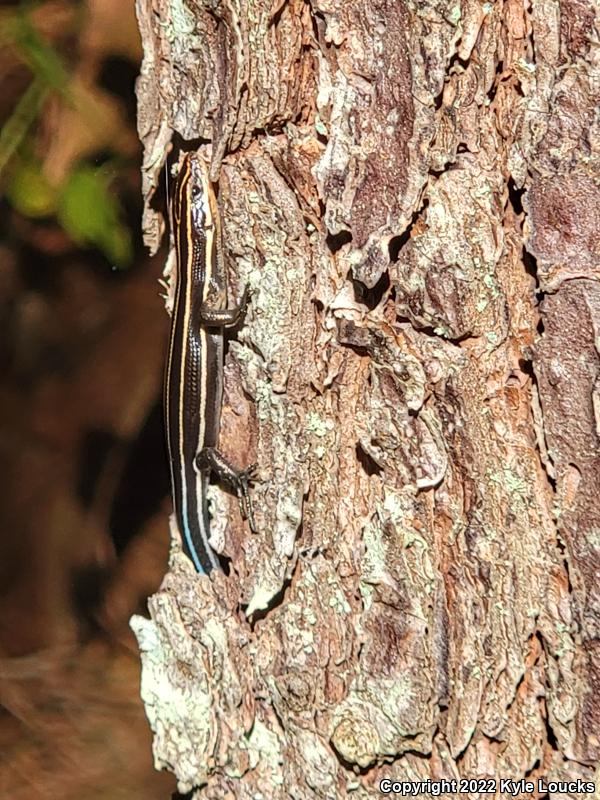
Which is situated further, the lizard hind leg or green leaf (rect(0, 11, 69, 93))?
green leaf (rect(0, 11, 69, 93))

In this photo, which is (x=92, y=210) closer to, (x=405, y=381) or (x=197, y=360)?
(x=197, y=360)

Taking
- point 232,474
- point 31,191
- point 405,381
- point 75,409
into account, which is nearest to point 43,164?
point 31,191

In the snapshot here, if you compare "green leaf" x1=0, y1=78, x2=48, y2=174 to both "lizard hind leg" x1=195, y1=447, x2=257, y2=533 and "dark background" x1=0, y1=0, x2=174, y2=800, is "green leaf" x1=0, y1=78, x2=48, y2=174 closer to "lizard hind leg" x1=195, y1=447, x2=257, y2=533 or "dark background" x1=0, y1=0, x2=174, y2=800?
"dark background" x1=0, y1=0, x2=174, y2=800

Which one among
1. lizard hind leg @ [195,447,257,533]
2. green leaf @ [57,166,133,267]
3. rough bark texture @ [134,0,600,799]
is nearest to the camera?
rough bark texture @ [134,0,600,799]

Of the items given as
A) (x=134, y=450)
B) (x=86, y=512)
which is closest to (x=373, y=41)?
(x=134, y=450)

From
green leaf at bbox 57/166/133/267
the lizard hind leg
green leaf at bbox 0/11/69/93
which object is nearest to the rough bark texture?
the lizard hind leg
